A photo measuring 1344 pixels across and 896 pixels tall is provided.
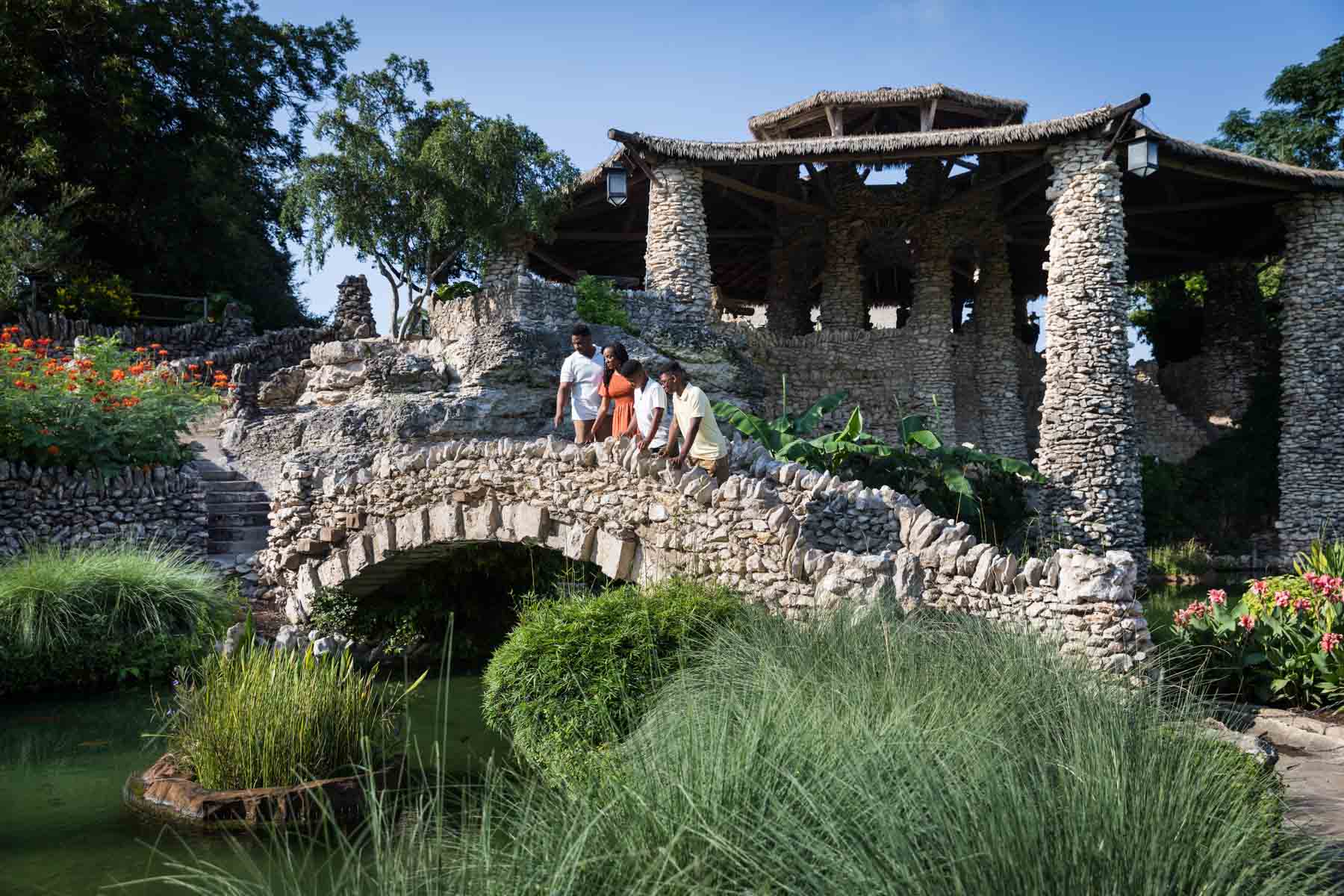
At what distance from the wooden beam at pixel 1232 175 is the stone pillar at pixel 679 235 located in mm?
8124

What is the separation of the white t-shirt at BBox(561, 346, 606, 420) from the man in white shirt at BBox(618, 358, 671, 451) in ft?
3.10

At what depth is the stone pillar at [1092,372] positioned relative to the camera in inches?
718

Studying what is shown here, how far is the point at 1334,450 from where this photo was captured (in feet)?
68.8

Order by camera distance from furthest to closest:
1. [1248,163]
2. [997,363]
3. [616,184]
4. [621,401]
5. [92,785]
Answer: [997,363]
[1248,163]
[616,184]
[621,401]
[92,785]

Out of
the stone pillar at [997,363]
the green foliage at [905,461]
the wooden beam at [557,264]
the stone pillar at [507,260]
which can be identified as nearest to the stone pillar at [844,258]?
the stone pillar at [997,363]

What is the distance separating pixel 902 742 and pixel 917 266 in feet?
64.6

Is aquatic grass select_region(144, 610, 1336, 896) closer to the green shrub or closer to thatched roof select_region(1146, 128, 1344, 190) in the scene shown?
the green shrub

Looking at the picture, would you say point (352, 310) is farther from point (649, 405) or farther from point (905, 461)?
point (649, 405)

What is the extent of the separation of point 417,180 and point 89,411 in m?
7.04

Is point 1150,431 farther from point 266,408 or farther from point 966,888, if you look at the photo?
point 966,888

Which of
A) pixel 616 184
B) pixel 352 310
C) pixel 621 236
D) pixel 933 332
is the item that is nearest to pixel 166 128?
pixel 352 310

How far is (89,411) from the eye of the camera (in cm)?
1385

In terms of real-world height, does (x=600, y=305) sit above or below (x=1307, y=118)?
below

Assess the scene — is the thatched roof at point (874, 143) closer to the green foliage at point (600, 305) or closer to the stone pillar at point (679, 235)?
the stone pillar at point (679, 235)
